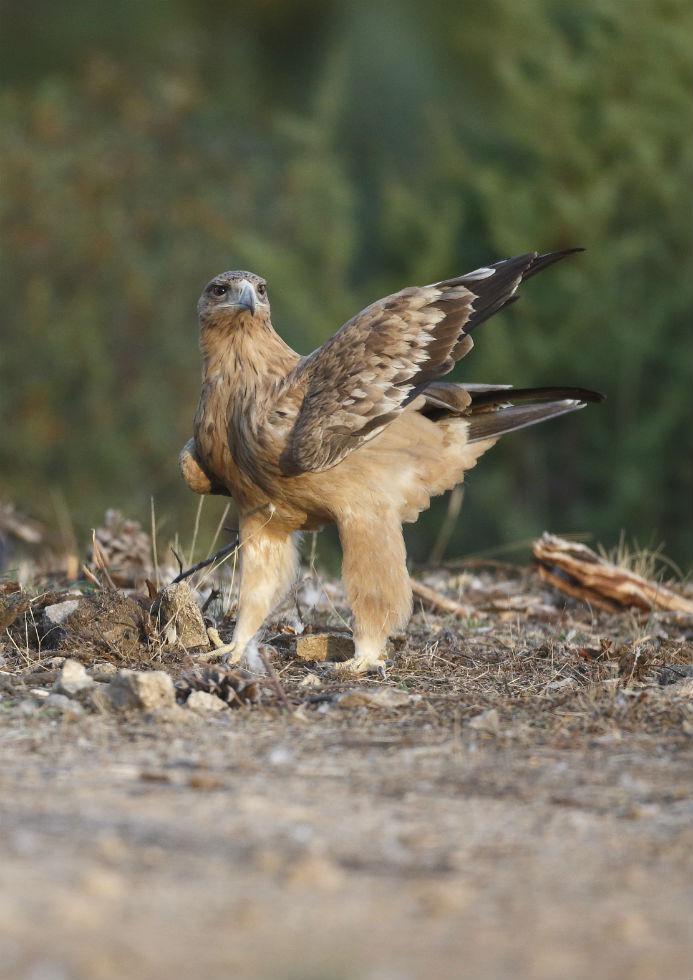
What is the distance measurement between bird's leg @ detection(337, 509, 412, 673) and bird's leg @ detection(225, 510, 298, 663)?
1.19 feet

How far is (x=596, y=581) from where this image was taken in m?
6.83

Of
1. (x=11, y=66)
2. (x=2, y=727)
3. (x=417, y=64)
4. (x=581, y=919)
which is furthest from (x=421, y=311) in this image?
(x=417, y=64)

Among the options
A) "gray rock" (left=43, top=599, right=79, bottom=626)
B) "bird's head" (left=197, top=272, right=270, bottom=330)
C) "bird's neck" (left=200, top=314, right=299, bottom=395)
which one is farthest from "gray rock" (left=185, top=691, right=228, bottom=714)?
"bird's head" (left=197, top=272, right=270, bottom=330)

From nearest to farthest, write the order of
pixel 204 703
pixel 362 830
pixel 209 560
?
pixel 362 830
pixel 204 703
pixel 209 560

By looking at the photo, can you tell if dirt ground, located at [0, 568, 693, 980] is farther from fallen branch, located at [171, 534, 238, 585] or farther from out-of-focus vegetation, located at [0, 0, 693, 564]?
out-of-focus vegetation, located at [0, 0, 693, 564]

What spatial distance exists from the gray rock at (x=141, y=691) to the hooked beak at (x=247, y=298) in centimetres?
159

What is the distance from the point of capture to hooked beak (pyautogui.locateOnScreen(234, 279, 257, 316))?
5.59 meters

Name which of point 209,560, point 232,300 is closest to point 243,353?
point 232,300

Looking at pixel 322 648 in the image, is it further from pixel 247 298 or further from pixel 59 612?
pixel 247 298

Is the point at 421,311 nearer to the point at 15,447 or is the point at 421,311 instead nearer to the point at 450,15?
the point at 15,447

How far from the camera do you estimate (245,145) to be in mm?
19406

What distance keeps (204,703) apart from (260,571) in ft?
4.20

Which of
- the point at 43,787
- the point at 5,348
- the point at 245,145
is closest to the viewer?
the point at 43,787

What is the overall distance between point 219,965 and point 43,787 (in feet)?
3.86
